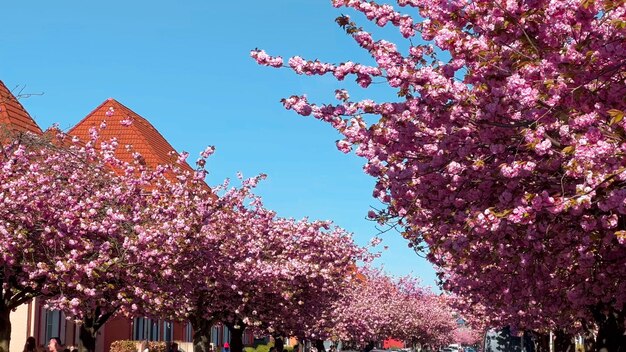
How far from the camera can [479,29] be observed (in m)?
8.65

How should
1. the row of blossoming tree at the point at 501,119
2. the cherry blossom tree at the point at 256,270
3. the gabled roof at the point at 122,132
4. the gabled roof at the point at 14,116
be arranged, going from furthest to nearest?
the gabled roof at the point at 122,132 < the gabled roof at the point at 14,116 < the cherry blossom tree at the point at 256,270 < the row of blossoming tree at the point at 501,119

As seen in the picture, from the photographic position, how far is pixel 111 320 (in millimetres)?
37938

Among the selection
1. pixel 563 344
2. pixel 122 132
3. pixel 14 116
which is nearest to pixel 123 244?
pixel 14 116

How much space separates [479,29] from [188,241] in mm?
10159

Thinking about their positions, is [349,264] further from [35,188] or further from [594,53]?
[594,53]

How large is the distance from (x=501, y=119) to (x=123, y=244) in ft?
28.9

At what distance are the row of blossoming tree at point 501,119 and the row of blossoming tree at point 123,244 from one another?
577 cm

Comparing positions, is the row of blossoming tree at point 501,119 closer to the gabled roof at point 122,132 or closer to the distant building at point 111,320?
the distant building at point 111,320

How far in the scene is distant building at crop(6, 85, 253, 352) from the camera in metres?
29.1

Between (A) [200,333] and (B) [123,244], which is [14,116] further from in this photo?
(B) [123,244]

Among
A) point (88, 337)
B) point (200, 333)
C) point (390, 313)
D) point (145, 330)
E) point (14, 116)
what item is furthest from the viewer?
point (390, 313)

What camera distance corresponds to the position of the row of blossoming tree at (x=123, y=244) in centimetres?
1520

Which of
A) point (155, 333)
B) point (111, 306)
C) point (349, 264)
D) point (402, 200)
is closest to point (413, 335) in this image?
point (155, 333)

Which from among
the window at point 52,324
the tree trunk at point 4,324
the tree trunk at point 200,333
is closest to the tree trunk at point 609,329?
the tree trunk at point 200,333
